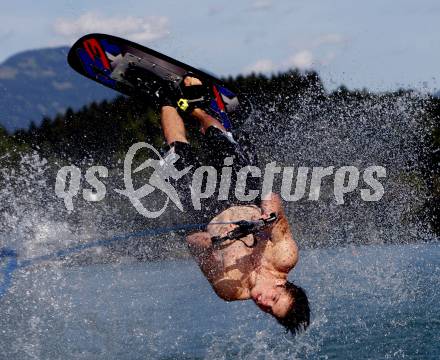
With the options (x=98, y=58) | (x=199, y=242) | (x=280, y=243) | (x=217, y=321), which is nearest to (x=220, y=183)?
(x=199, y=242)

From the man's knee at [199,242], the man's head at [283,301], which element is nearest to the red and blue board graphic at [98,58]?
the man's knee at [199,242]

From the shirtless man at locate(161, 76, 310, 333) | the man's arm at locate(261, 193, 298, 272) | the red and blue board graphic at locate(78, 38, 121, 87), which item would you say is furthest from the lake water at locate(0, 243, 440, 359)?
the red and blue board graphic at locate(78, 38, 121, 87)

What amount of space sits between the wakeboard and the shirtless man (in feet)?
A: 5.11

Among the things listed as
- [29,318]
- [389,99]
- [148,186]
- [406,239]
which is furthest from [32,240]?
[389,99]

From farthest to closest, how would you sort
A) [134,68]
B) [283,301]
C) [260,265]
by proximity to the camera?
[134,68] < [260,265] < [283,301]

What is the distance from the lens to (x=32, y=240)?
12367mm

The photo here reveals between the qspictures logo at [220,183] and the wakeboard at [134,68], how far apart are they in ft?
3.43

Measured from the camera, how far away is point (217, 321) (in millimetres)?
11938

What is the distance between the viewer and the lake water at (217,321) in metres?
9.81

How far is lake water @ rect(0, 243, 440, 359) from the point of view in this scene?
9812 mm

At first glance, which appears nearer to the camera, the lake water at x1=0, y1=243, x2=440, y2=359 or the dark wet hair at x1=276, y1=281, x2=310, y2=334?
the dark wet hair at x1=276, y1=281, x2=310, y2=334

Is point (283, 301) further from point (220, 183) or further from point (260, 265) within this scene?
point (220, 183)

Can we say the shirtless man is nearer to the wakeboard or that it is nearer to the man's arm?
the man's arm

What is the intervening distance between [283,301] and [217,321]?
11.4 feet
